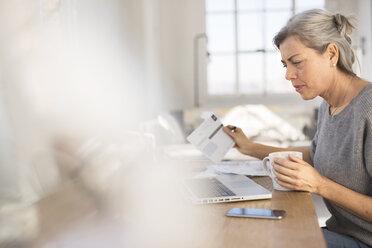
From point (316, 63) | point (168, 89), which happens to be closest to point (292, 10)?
point (168, 89)

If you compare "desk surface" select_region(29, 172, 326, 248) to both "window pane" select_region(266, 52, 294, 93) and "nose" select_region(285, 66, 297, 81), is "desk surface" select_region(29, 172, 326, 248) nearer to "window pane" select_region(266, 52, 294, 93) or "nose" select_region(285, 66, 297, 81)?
"nose" select_region(285, 66, 297, 81)

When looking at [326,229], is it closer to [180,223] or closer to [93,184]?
[180,223]

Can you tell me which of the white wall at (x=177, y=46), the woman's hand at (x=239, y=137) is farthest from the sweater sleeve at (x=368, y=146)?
the white wall at (x=177, y=46)

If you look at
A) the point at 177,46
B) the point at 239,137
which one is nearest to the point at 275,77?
the point at 177,46

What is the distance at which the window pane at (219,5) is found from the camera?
421cm

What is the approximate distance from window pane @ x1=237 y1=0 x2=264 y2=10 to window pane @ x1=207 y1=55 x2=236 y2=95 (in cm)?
53

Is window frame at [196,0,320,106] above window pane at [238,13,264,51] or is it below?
below

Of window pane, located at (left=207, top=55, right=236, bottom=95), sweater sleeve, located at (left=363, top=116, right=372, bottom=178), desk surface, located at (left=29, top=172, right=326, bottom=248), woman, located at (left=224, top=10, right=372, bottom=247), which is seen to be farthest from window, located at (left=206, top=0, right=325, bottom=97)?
desk surface, located at (left=29, top=172, right=326, bottom=248)

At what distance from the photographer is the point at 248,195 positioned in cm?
97

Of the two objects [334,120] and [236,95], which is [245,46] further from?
[334,120]

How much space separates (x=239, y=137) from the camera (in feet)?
4.57

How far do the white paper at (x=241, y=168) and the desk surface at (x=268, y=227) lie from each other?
0.31 meters

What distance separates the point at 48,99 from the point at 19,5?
20 centimetres

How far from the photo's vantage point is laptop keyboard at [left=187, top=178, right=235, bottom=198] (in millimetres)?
992
